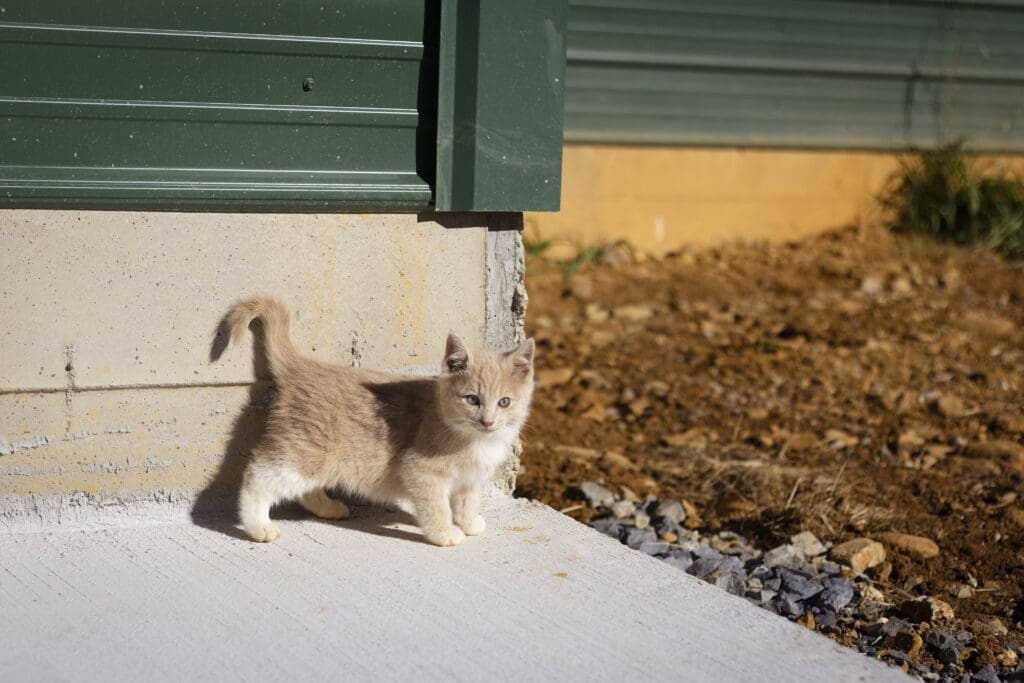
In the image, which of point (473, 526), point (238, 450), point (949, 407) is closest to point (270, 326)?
point (238, 450)

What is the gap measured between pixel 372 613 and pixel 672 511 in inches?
74.5

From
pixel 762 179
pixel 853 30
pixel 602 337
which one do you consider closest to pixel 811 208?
pixel 762 179

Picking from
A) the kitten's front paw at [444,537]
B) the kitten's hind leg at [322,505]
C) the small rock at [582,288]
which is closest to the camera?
the kitten's front paw at [444,537]

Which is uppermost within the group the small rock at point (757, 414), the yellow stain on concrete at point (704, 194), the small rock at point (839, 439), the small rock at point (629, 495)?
the yellow stain on concrete at point (704, 194)

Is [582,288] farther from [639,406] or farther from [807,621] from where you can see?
[807,621]

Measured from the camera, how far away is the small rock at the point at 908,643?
12.8 ft

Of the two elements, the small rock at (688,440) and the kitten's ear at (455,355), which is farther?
the small rock at (688,440)

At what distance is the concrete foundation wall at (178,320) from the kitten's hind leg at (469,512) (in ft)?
1.79

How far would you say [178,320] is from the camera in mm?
4281

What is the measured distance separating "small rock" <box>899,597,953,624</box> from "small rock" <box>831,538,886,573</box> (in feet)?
1.25

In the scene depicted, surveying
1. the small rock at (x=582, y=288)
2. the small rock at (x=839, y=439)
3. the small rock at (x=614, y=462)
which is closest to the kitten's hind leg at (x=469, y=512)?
the small rock at (x=614, y=462)

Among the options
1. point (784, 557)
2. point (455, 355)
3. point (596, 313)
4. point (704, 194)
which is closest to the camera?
point (455, 355)

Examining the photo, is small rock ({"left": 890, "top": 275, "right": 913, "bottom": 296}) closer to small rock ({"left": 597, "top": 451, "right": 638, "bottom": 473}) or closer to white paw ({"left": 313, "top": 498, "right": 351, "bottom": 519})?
small rock ({"left": 597, "top": 451, "right": 638, "bottom": 473})

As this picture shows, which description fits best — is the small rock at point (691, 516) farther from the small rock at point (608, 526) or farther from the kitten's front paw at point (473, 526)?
the kitten's front paw at point (473, 526)
